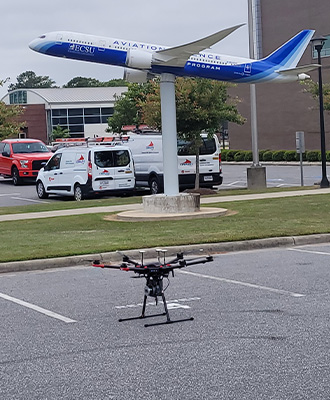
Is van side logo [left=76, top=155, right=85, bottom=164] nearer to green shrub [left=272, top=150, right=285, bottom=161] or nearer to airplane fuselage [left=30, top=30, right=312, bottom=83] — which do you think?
airplane fuselage [left=30, top=30, right=312, bottom=83]

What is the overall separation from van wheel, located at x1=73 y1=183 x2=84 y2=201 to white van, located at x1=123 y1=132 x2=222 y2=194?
2.57 metres

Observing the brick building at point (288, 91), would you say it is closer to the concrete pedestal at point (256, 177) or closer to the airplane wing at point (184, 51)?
the concrete pedestal at point (256, 177)

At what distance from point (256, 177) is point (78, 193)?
6220mm

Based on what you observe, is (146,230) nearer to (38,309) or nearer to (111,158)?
(38,309)

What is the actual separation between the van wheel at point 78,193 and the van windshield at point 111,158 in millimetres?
1074

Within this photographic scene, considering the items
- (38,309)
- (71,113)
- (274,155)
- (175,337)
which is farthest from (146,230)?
(71,113)

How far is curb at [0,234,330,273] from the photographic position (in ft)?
40.3

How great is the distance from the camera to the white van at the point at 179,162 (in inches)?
1067

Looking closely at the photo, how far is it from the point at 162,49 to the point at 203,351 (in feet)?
39.5

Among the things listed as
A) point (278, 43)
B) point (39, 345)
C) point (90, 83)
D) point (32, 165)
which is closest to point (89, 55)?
point (39, 345)

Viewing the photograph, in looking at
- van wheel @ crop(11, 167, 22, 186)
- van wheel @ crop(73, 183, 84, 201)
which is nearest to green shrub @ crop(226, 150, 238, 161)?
van wheel @ crop(11, 167, 22, 186)

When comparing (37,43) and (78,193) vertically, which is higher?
(37,43)

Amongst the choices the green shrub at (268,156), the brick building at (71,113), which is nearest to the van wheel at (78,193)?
the green shrub at (268,156)

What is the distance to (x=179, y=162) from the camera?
27.1 m
